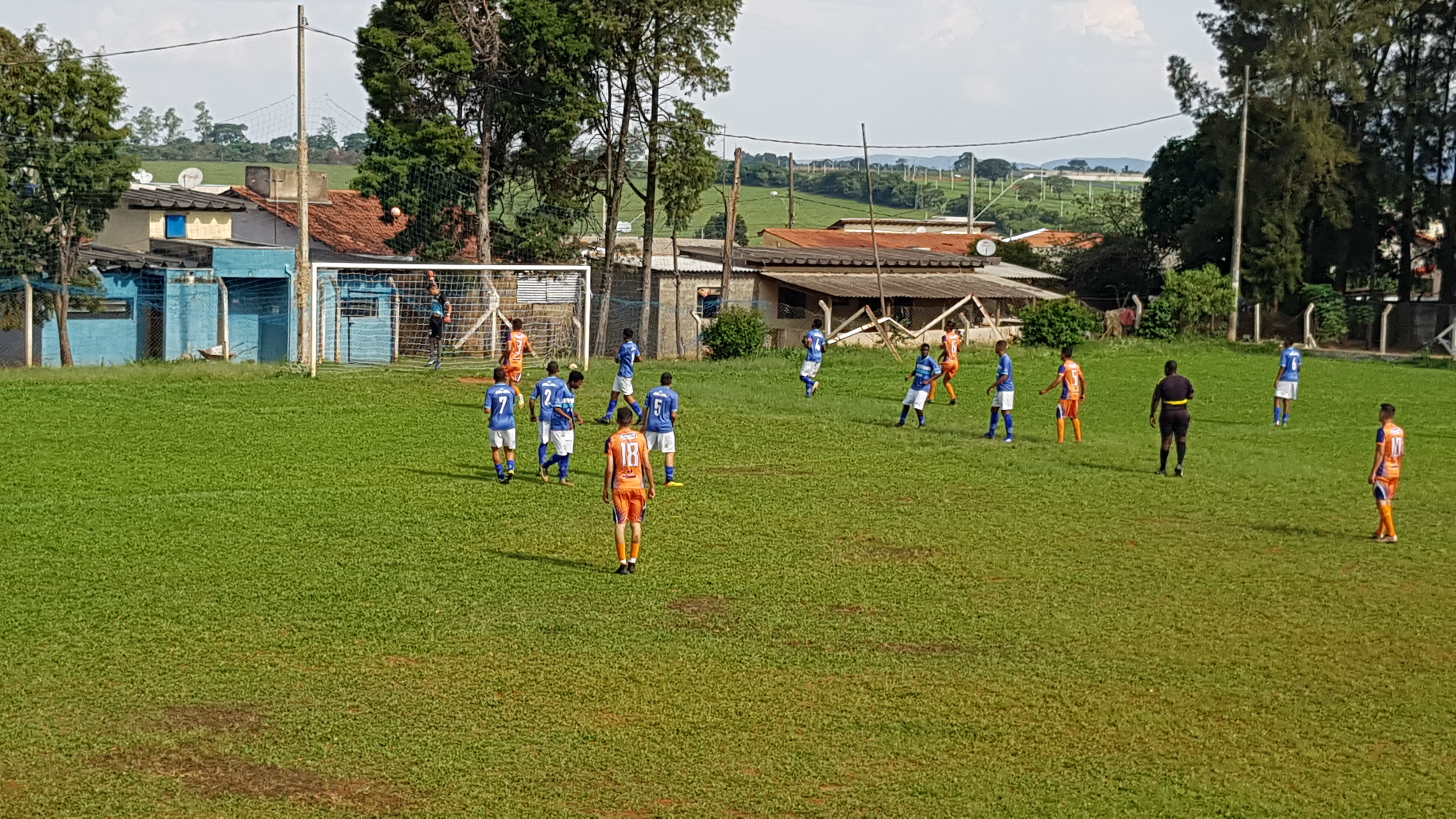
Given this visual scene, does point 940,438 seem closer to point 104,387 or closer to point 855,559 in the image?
point 855,559

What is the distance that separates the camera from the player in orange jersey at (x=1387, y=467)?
59.1 ft

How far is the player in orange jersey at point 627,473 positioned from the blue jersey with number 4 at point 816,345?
16.6 metres

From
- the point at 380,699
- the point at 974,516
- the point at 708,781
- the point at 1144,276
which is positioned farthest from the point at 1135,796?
the point at 1144,276

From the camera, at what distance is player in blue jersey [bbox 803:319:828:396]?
3188 cm

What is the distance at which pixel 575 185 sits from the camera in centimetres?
→ 4572

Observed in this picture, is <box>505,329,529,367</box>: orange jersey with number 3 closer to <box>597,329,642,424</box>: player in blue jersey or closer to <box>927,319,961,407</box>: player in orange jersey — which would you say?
<box>597,329,642,424</box>: player in blue jersey

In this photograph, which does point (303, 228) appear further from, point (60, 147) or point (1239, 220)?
point (1239, 220)

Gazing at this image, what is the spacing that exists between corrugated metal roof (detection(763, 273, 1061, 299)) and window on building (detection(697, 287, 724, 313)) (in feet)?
6.40

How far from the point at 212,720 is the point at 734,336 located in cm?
2980

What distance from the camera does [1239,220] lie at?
2028 inches

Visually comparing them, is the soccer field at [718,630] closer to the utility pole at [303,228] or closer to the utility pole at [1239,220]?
the utility pole at [303,228]

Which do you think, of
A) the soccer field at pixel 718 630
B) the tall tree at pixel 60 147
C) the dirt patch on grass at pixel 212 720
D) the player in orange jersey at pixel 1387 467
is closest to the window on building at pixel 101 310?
the tall tree at pixel 60 147

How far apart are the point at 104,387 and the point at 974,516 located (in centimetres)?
1942

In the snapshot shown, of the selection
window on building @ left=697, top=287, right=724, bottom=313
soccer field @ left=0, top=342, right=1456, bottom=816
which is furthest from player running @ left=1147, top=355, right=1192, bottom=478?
window on building @ left=697, top=287, right=724, bottom=313
